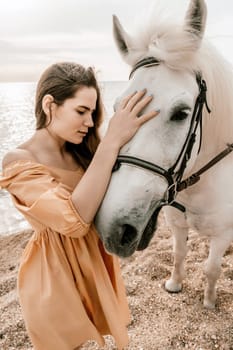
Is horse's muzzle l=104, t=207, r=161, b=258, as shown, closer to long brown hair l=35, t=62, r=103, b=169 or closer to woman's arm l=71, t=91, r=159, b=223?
woman's arm l=71, t=91, r=159, b=223

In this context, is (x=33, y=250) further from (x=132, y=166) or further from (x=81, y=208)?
(x=132, y=166)

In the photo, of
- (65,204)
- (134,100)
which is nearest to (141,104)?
(134,100)

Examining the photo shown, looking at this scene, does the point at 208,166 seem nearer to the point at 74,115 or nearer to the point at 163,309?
the point at 74,115

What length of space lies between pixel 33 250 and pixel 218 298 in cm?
195

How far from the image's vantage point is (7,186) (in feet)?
5.16

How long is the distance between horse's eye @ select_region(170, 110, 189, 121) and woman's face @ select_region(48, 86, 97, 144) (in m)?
0.41

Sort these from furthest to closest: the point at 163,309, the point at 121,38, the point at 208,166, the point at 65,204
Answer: the point at 163,309 < the point at 208,166 < the point at 121,38 < the point at 65,204

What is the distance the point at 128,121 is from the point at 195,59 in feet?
1.75

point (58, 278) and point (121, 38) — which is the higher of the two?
point (121, 38)

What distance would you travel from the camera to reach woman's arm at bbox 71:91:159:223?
4.72 ft

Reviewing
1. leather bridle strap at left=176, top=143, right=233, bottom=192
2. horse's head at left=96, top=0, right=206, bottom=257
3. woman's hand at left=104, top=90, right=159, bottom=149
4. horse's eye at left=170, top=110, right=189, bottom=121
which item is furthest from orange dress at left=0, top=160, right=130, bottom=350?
leather bridle strap at left=176, top=143, right=233, bottom=192

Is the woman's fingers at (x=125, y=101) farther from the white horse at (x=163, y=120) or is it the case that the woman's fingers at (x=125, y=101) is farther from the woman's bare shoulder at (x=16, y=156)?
the woman's bare shoulder at (x=16, y=156)

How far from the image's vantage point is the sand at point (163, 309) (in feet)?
8.12

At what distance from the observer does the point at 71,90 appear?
5.35ft
